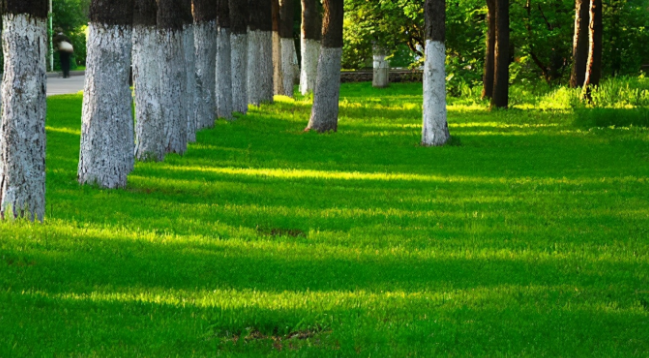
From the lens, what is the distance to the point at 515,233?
12.3 m

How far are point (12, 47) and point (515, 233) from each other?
5661 millimetres

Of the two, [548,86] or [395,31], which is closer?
A: [548,86]

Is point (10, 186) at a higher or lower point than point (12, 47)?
lower

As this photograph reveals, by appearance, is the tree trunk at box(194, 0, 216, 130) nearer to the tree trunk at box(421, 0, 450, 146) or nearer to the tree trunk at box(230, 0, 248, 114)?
the tree trunk at box(421, 0, 450, 146)

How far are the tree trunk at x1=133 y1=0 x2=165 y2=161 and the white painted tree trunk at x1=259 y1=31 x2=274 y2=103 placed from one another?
14.4 m

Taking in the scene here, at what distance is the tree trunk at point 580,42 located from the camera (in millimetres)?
33631

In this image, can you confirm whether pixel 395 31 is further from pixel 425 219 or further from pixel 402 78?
pixel 425 219

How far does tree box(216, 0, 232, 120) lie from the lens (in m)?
26.3

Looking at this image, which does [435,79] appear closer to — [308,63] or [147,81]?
[147,81]

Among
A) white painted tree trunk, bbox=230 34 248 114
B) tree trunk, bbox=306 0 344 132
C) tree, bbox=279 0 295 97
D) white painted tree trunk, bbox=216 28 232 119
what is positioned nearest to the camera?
tree trunk, bbox=306 0 344 132

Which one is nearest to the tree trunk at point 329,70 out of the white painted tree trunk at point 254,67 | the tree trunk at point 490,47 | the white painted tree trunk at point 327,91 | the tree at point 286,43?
the white painted tree trunk at point 327,91

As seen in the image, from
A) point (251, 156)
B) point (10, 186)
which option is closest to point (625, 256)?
point (10, 186)

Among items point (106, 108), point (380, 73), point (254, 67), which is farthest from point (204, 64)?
point (380, 73)

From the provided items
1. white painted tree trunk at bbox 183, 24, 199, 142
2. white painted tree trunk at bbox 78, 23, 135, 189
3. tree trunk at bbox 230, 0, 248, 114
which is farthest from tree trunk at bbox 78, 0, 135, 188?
tree trunk at bbox 230, 0, 248, 114
